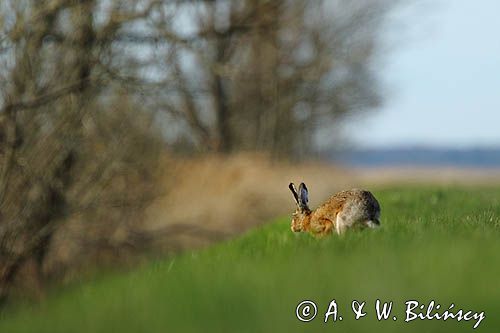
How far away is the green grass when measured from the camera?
4.95m

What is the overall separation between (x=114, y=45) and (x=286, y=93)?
17294 mm

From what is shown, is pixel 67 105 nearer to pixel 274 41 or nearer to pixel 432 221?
pixel 432 221

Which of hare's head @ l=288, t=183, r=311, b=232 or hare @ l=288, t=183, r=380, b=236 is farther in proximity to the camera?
hare's head @ l=288, t=183, r=311, b=232

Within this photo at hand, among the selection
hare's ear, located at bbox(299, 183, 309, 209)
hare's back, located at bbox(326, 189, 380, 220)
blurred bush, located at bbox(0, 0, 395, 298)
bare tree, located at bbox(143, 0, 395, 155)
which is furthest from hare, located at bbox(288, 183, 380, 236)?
bare tree, located at bbox(143, 0, 395, 155)

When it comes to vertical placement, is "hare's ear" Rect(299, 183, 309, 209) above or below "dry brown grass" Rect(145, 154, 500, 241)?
above

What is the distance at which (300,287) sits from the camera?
538 cm

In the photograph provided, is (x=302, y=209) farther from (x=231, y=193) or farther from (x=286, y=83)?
(x=286, y=83)

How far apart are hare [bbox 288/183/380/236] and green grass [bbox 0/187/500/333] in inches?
8.2

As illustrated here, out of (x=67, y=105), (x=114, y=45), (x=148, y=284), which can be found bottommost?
(x=148, y=284)

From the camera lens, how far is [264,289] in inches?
213

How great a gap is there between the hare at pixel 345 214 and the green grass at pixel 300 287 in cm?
21

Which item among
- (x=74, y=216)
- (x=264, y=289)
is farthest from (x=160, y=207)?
(x=264, y=289)

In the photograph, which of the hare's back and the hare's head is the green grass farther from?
the hare's head

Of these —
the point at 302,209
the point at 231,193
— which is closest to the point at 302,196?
the point at 302,209
